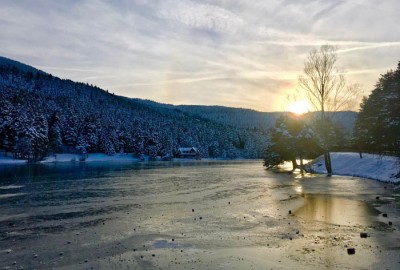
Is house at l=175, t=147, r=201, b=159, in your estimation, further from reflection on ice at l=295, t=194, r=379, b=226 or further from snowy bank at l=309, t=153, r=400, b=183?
reflection on ice at l=295, t=194, r=379, b=226

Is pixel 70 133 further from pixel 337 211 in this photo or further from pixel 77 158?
pixel 337 211

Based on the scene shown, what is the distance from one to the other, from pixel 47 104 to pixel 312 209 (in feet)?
457

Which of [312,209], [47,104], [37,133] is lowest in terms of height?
[312,209]

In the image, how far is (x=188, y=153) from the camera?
561 feet

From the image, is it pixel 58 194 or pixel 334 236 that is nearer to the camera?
pixel 334 236

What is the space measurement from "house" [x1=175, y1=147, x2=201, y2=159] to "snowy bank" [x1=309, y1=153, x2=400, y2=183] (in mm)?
105317

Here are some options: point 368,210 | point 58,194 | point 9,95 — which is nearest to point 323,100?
point 368,210

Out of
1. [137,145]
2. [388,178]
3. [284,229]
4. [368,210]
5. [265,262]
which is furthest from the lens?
[137,145]

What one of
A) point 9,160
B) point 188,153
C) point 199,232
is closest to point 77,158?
point 9,160

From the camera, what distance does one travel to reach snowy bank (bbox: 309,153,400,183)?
130 feet

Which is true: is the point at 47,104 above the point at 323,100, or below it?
above

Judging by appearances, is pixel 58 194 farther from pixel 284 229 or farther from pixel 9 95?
pixel 9 95

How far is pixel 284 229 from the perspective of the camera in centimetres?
1678

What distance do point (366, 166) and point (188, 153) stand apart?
125m
